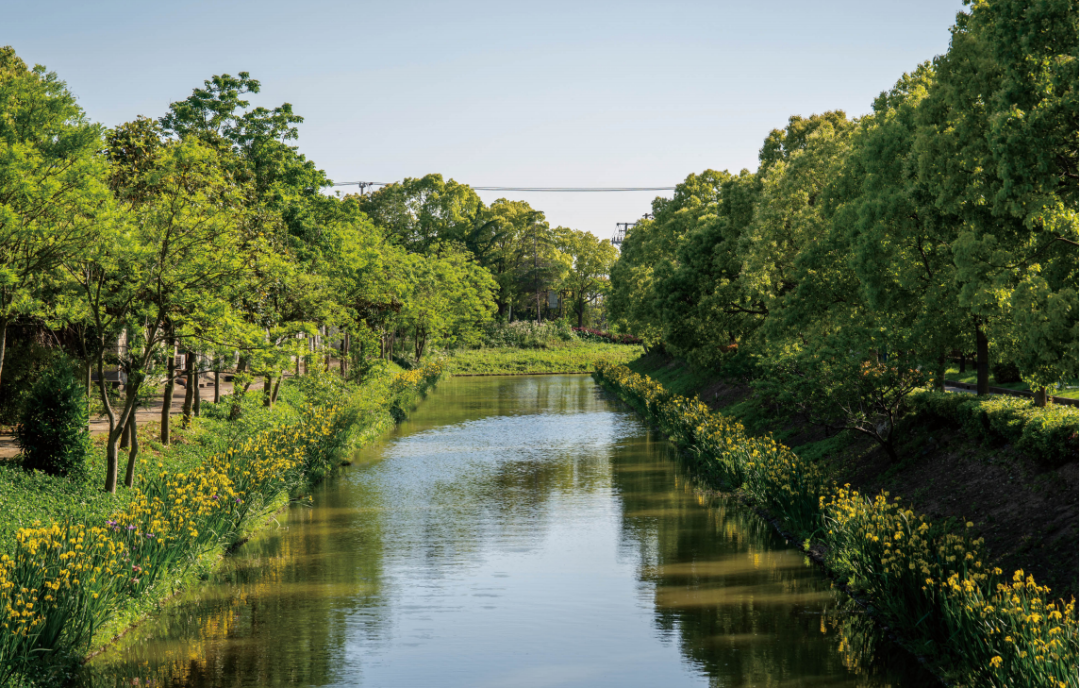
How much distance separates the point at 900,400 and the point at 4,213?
1623 centimetres

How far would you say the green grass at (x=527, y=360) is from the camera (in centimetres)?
7050

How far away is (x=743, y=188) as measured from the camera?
110 feet

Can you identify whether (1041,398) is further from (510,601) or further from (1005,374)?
(1005,374)

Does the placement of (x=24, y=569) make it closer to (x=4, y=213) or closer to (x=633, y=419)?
(x=4, y=213)

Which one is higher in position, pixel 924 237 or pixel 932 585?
pixel 924 237

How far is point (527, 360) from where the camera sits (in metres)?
73.7

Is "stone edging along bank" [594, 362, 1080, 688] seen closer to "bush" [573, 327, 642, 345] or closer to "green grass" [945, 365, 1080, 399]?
"green grass" [945, 365, 1080, 399]

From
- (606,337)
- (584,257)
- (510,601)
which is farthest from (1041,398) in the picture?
(584,257)

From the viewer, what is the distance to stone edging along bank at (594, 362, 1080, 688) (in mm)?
8414

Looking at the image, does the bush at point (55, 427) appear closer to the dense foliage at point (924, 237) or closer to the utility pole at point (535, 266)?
the dense foliage at point (924, 237)

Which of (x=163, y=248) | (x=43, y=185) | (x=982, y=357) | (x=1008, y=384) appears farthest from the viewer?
(x=1008, y=384)

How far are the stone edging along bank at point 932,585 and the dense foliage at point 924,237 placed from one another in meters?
2.47

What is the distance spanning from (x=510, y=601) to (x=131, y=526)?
17.0 ft

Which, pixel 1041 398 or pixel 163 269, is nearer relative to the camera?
pixel 163 269
